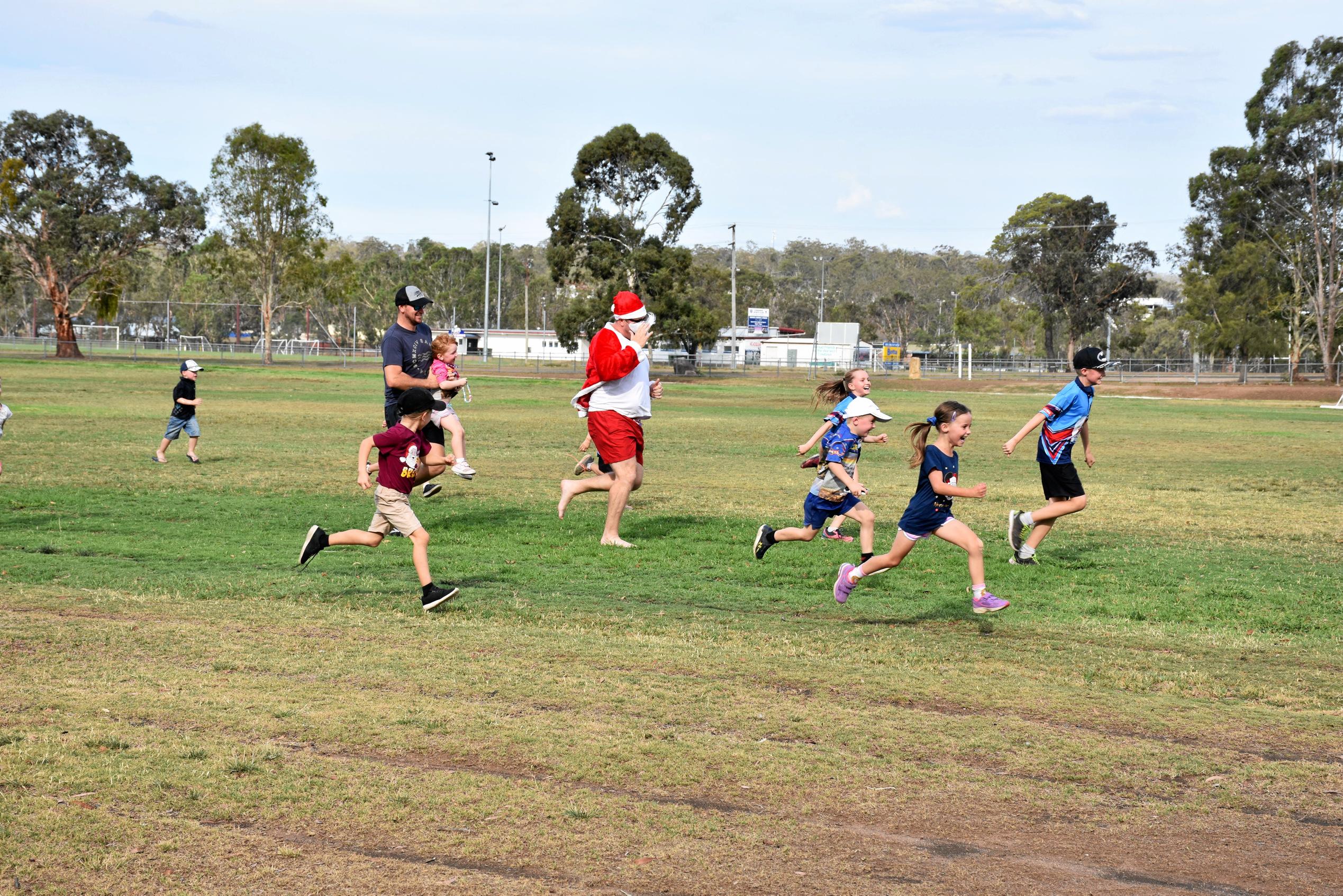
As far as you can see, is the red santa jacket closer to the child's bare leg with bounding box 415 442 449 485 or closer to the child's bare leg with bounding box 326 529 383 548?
the child's bare leg with bounding box 415 442 449 485

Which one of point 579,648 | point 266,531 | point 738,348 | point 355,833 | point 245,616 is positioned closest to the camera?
point 355,833

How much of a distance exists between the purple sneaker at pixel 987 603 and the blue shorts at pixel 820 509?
186cm

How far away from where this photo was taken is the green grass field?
167 inches

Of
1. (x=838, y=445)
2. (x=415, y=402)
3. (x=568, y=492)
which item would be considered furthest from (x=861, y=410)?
(x=568, y=492)

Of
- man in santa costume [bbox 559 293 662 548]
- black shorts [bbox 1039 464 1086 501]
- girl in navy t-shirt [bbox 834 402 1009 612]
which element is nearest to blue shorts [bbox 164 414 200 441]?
man in santa costume [bbox 559 293 662 548]

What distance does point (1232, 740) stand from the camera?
18.7 feet

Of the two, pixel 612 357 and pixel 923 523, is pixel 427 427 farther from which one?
pixel 923 523

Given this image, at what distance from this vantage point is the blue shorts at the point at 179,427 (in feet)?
54.6

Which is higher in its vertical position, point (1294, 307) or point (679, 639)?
point (1294, 307)

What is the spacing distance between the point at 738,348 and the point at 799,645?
94261mm

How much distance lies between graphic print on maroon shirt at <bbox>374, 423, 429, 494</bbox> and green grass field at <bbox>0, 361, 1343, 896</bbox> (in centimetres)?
86

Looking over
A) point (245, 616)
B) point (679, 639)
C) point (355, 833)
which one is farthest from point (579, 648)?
point (355, 833)

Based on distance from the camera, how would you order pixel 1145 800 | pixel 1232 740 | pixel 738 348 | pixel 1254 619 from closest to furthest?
pixel 1145 800 → pixel 1232 740 → pixel 1254 619 → pixel 738 348

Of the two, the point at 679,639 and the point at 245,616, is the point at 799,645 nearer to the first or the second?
the point at 679,639
